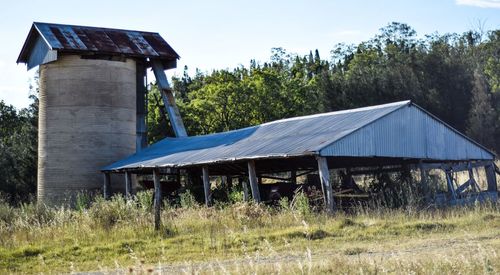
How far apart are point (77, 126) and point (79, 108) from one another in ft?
2.75

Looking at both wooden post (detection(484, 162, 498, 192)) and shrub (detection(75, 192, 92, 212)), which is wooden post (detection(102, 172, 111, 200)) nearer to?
shrub (detection(75, 192, 92, 212))

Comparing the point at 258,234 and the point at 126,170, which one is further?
Result: the point at 126,170

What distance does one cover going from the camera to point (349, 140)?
21109mm

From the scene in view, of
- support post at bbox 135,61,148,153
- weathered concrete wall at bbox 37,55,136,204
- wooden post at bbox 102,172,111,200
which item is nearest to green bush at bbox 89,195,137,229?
wooden post at bbox 102,172,111,200

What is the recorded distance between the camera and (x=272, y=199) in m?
25.6

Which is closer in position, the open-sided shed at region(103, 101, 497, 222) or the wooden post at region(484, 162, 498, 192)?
the open-sided shed at region(103, 101, 497, 222)

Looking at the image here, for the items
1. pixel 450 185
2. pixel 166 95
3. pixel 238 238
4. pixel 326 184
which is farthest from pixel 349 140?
pixel 166 95

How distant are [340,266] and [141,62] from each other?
28.3m

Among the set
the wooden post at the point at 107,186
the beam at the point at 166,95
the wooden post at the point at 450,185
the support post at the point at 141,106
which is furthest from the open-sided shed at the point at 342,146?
the support post at the point at 141,106

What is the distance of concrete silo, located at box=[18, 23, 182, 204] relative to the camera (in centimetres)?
3234

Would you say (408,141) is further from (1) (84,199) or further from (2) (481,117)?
(2) (481,117)

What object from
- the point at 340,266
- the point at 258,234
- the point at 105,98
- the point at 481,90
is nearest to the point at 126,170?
the point at 105,98

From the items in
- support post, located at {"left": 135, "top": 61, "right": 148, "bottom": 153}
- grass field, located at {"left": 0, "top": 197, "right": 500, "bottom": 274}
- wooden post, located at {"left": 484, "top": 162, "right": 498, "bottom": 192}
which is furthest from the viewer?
support post, located at {"left": 135, "top": 61, "right": 148, "bottom": 153}

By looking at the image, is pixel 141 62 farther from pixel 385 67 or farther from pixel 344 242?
pixel 344 242
